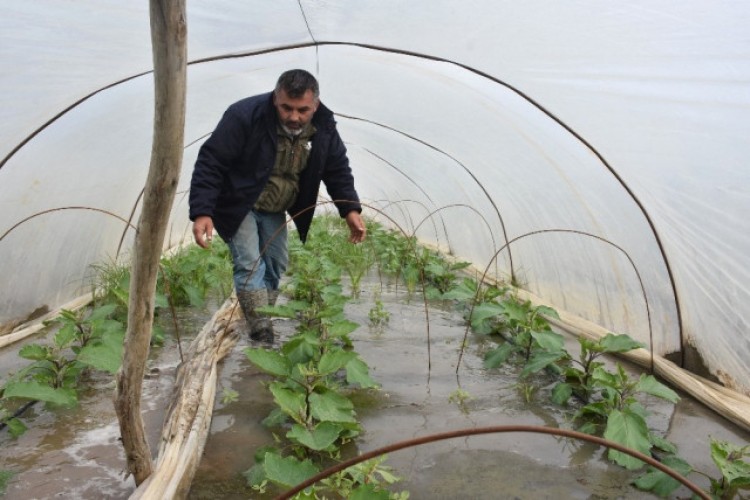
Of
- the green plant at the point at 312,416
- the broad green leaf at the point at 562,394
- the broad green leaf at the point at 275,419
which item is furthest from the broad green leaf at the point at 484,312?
the broad green leaf at the point at 275,419

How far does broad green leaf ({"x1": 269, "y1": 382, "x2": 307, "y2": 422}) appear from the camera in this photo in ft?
6.31

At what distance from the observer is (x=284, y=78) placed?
9.46 feet

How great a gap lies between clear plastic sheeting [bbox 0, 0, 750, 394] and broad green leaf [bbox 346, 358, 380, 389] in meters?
0.79

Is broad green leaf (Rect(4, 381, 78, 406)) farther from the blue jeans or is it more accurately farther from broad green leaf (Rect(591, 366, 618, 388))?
broad green leaf (Rect(591, 366, 618, 388))

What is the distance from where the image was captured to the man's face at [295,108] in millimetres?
2902

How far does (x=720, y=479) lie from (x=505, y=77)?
2.43 m

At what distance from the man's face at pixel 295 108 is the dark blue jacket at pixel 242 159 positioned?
0.13 metres

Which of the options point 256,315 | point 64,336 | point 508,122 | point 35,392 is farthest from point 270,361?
point 508,122

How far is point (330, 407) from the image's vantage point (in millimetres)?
2051

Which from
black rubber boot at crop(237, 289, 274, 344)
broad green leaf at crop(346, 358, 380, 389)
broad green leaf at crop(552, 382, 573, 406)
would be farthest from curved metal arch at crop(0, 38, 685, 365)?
broad green leaf at crop(346, 358, 380, 389)

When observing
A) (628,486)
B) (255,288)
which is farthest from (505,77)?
(628,486)

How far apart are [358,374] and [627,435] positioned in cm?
99

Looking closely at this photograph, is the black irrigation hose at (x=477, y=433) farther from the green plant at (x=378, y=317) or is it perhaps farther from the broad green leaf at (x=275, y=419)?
the green plant at (x=378, y=317)

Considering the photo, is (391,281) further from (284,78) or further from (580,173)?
(284,78)
